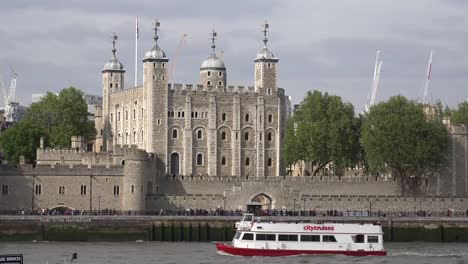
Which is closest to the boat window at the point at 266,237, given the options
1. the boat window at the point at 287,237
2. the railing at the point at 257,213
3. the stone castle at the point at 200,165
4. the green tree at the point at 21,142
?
the boat window at the point at 287,237

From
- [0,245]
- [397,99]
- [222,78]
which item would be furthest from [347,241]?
[222,78]

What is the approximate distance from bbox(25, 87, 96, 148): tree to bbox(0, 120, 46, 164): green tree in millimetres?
6429

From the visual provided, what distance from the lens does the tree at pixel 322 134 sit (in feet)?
433

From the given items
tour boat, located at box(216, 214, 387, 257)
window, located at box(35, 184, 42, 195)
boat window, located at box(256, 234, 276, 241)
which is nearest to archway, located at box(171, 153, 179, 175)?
window, located at box(35, 184, 42, 195)

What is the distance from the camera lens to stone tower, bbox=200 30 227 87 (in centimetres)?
14212

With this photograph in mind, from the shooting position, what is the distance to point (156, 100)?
436ft

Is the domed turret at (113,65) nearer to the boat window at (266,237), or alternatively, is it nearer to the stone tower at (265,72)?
the stone tower at (265,72)

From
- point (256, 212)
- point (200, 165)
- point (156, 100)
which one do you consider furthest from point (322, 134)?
point (256, 212)

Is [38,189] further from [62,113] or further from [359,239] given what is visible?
[359,239]

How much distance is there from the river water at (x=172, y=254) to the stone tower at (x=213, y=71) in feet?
127

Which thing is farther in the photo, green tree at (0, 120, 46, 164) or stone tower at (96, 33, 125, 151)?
stone tower at (96, 33, 125, 151)

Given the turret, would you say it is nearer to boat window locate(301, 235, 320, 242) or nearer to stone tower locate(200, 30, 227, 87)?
stone tower locate(200, 30, 227, 87)

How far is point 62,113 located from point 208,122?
769 inches

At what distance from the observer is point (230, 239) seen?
108 meters
